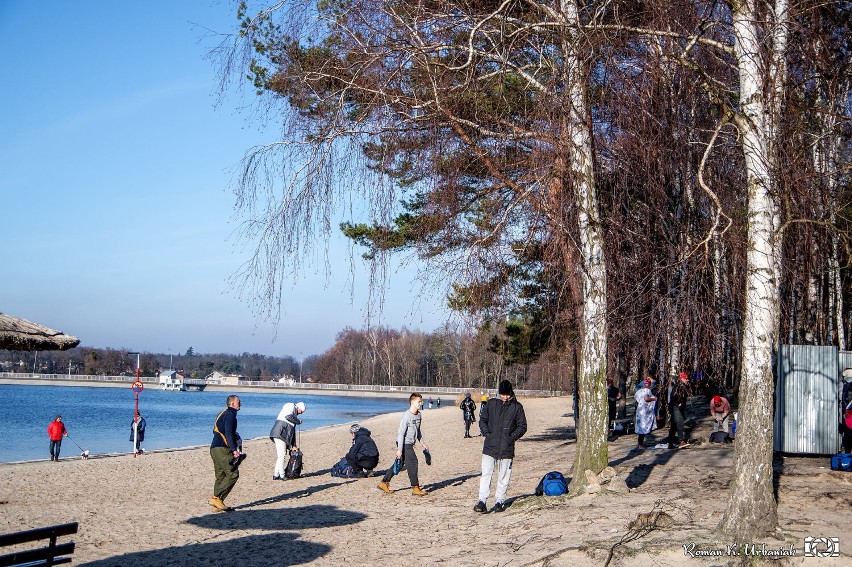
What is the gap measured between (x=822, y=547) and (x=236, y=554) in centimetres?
607

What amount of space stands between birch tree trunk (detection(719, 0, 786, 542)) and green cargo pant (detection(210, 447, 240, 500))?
23.6 ft

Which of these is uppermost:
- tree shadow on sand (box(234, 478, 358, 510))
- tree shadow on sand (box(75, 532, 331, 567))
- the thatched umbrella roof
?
the thatched umbrella roof

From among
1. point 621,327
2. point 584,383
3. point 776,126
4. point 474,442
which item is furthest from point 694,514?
point 474,442

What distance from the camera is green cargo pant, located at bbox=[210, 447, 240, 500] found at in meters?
11.9

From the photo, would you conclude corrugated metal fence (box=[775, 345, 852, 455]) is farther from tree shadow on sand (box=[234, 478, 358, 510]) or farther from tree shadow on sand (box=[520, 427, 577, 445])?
tree shadow on sand (box=[520, 427, 577, 445])

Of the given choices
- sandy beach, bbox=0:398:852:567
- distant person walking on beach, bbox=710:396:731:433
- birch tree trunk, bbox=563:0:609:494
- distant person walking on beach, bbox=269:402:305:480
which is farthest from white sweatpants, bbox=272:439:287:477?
distant person walking on beach, bbox=710:396:731:433

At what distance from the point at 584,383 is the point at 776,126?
4146 mm

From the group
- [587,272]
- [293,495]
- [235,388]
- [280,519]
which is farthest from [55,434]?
[235,388]

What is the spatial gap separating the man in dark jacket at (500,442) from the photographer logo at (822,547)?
13.4ft

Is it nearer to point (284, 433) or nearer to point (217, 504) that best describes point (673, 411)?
point (284, 433)

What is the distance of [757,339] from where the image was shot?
746 cm

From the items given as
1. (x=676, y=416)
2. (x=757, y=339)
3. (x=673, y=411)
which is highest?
(x=757, y=339)

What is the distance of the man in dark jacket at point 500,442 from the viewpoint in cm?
1062

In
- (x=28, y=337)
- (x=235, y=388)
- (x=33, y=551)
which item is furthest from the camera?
(x=235, y=388)
